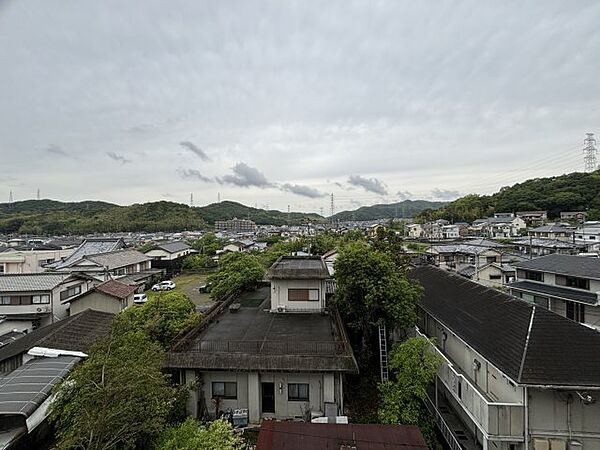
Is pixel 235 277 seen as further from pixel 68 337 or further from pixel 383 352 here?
pixel 383 352

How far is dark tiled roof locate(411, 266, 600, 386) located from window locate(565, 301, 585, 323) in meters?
7.48

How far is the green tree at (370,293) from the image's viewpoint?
1217cm

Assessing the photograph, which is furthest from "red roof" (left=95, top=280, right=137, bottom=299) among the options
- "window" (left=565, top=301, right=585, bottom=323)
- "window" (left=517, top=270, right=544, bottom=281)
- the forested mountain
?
the forested mountain

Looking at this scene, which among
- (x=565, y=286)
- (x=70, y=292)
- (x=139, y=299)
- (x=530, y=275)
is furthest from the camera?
(x=139, y=299)

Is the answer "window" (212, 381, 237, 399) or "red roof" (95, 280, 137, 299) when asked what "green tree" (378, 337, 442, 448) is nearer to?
"window" (212, 381, 237, 399)

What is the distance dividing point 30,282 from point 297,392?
2012cm

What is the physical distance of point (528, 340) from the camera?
28.0ft

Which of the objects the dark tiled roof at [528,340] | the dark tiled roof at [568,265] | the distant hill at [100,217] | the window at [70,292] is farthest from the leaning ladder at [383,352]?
the distant hill at [100,217]

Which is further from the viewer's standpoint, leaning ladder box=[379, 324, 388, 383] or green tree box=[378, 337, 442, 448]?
leaning ladder box=[379, 324, 388, 383]

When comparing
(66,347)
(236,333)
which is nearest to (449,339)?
(236,333)

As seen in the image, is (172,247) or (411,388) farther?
(172,247)

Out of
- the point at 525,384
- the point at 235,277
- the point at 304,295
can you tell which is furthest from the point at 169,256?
the point at 525,384

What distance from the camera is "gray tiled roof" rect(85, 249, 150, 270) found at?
33156mm

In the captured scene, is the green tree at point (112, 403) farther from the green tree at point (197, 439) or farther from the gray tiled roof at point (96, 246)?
the gray tiled roof at point (96, 246)
